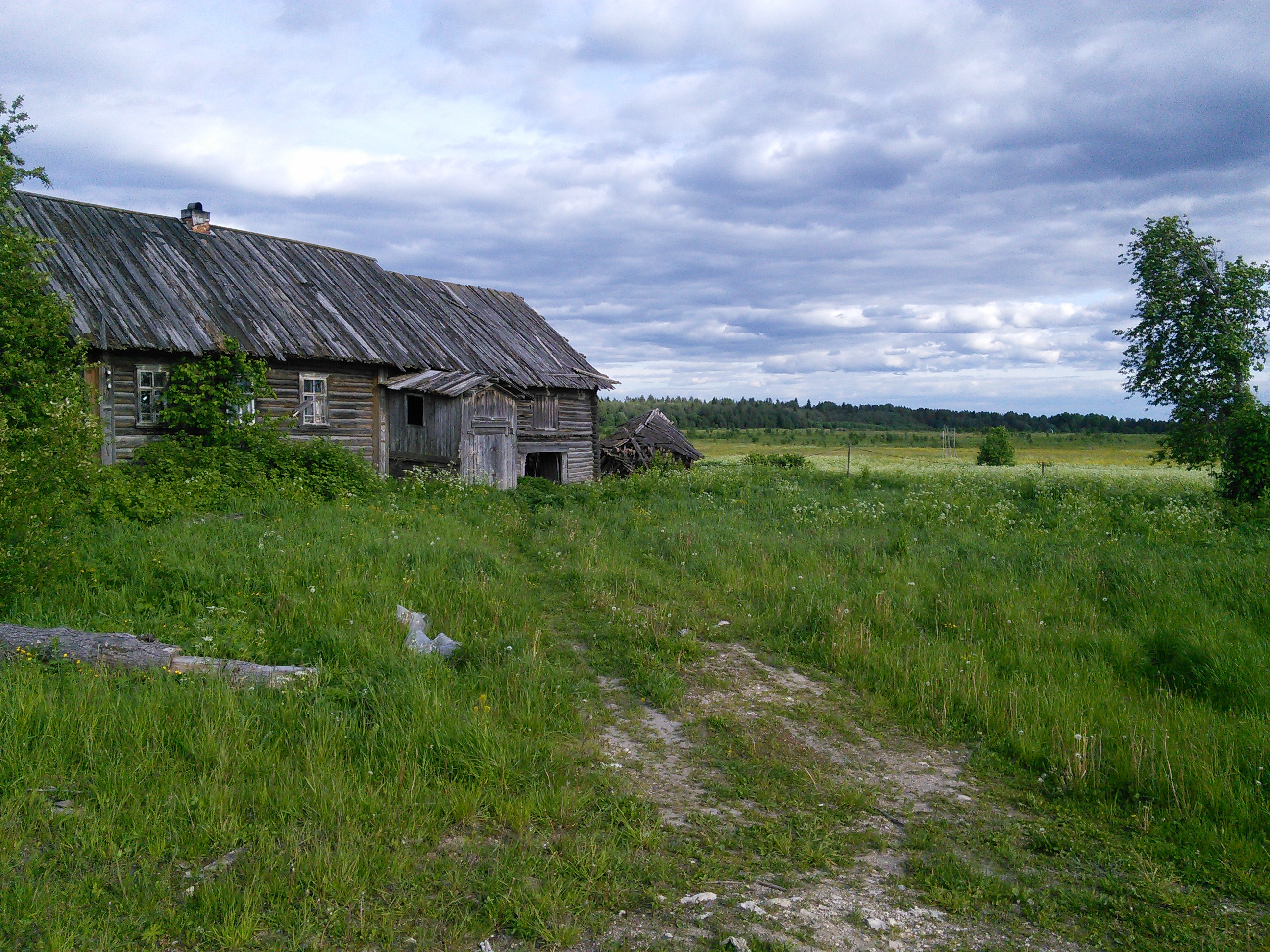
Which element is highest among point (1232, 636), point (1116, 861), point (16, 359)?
point (16, 359)

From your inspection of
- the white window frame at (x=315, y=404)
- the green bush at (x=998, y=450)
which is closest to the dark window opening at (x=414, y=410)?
the white window frame at (x=315, y=404)

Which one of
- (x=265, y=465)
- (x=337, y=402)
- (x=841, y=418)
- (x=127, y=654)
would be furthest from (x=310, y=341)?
(x=841, y=418)

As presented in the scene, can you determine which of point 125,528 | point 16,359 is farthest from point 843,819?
point 16,359

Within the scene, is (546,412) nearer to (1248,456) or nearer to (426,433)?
A: (426,433)

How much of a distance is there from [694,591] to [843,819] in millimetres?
4984

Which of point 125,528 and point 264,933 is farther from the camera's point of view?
point 125,528

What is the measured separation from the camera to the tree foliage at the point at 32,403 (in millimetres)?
7070

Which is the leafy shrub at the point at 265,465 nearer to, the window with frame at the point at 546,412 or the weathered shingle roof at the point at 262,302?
the weathered shingle roof at the point at 262,302

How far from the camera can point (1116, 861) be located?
164 inches

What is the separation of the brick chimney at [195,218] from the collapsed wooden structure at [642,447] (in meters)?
17.0

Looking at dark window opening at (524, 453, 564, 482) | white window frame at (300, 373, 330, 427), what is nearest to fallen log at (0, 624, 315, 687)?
white window frame at (300, 373, 330, 427)

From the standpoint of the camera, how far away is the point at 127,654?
5812 mm

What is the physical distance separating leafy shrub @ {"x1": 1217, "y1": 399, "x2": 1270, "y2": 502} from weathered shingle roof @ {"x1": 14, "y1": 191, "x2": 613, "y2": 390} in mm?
17344

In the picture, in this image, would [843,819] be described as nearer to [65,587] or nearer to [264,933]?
[264,933]
